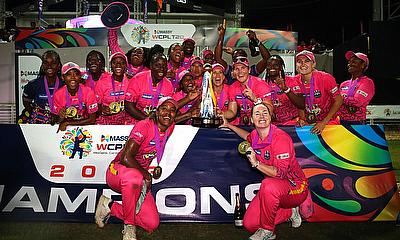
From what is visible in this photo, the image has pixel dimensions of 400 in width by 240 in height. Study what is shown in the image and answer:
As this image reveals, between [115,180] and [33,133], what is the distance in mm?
1418

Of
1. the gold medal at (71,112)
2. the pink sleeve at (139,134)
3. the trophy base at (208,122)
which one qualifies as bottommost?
the pink sleeve at (139,134)

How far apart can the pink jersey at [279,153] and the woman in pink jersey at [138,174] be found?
1065mm

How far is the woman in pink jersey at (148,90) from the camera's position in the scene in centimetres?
616

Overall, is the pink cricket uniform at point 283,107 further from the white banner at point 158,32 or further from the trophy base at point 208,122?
the white banner at point 158,32

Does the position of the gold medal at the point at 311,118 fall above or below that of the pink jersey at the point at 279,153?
above

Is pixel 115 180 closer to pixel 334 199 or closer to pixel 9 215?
pixel 9 215

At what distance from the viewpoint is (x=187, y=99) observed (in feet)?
20.1

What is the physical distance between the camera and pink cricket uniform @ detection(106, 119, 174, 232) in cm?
475

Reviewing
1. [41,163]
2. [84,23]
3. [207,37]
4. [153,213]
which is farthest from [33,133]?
[84,23]

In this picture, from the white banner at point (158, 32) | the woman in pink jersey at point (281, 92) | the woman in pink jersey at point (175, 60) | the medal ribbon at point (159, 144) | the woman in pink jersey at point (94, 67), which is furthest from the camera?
the white banner at point (158, 32)

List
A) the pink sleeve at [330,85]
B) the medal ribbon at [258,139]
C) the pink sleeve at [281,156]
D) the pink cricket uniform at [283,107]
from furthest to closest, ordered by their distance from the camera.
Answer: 1. the pink cricket uniform at [283,107]
2. the pink sleeve at [330,85]
3. the medal ribbon at [258,139]
4. the pink sleeve at [281,156]

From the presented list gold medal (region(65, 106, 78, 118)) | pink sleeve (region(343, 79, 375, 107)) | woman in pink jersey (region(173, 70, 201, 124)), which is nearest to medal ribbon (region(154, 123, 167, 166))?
woman in pink jersey (region(173, 70, 201, 124))

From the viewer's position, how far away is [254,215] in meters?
4.81

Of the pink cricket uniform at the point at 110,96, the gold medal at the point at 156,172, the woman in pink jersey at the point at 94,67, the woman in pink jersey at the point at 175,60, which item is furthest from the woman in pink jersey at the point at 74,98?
the woman in pink jersey at the point at 175,60
